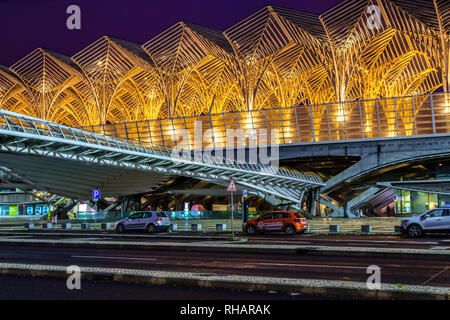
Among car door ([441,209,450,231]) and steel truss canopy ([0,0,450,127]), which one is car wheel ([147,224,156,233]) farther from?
steel truss canopy ([0,0,450,127])

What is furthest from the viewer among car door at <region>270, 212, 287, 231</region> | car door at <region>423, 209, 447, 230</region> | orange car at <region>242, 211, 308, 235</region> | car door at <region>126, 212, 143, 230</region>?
car door at <region>126, 212, 143, 230</region>

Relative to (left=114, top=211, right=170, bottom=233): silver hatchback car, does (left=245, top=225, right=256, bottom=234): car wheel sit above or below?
below

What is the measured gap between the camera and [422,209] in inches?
2466

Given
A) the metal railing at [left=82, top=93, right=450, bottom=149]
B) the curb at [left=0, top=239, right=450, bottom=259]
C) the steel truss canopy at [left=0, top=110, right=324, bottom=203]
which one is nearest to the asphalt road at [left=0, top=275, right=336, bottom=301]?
the curb at [left=0, top=239, right=450, bottom=259]

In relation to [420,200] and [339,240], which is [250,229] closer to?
[339,240]

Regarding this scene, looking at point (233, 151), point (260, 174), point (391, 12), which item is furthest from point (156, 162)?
point (391, 12)

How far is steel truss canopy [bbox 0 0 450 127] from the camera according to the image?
2168 inches

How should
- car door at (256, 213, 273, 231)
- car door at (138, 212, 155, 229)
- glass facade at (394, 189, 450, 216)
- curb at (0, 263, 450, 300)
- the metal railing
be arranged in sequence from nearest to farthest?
curb at (0, 263, 450, 300), car door at (256, 213, 273, 231), car door at (138, 212, 155, 229), the metal railing, glass facade at (394, 189, 450, 216)

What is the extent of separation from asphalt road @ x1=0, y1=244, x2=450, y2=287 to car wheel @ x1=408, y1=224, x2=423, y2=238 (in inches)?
420

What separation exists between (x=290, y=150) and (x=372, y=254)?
43511 millimetres

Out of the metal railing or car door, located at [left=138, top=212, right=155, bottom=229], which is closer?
car door, located at [left=138, top=212, right=155, bottom=229]

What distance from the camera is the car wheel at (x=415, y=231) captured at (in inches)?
958
